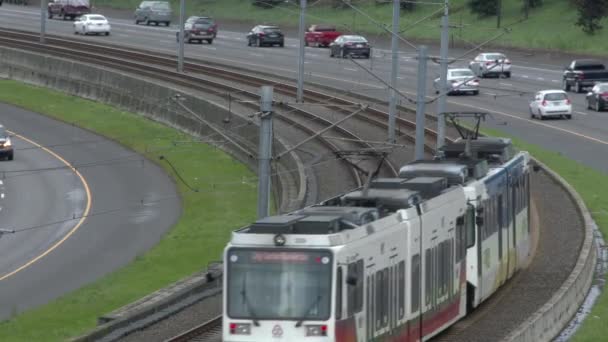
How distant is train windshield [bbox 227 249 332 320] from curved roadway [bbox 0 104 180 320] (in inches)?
646

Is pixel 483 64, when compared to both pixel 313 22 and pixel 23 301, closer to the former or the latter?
pixel 313 22

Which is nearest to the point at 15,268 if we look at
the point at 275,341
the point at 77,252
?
the point at 77,252

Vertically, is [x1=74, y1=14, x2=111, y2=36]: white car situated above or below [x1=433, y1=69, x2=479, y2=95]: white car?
above

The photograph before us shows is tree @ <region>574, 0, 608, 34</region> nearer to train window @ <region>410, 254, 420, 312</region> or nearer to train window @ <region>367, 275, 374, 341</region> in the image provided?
train window @ <region>410, 254, 420, 312</region>

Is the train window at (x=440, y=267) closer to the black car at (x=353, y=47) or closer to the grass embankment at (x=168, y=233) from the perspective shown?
the grass embankment at (x=168, y=233)

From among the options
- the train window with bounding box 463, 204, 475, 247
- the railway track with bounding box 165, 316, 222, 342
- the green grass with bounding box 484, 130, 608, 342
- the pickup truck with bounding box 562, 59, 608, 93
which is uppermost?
the train window with bounding box 463, 204, 475, 247

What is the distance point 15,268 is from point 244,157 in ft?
52.5

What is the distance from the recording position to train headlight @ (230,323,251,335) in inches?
763

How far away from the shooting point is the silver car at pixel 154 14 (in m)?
106

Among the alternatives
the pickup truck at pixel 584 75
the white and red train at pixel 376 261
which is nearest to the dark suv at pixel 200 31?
the pickup truck at pixel 584 75

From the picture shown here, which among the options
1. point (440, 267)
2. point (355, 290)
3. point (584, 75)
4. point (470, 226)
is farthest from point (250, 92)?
point (355, 290)

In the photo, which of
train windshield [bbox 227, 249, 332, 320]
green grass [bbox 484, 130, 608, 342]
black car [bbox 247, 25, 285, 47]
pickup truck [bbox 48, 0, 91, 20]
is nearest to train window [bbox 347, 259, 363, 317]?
train windshield [bbox 227, 249, 332, 320]

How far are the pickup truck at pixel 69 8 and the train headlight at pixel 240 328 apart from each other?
9259cm

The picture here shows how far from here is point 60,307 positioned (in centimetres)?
3391
